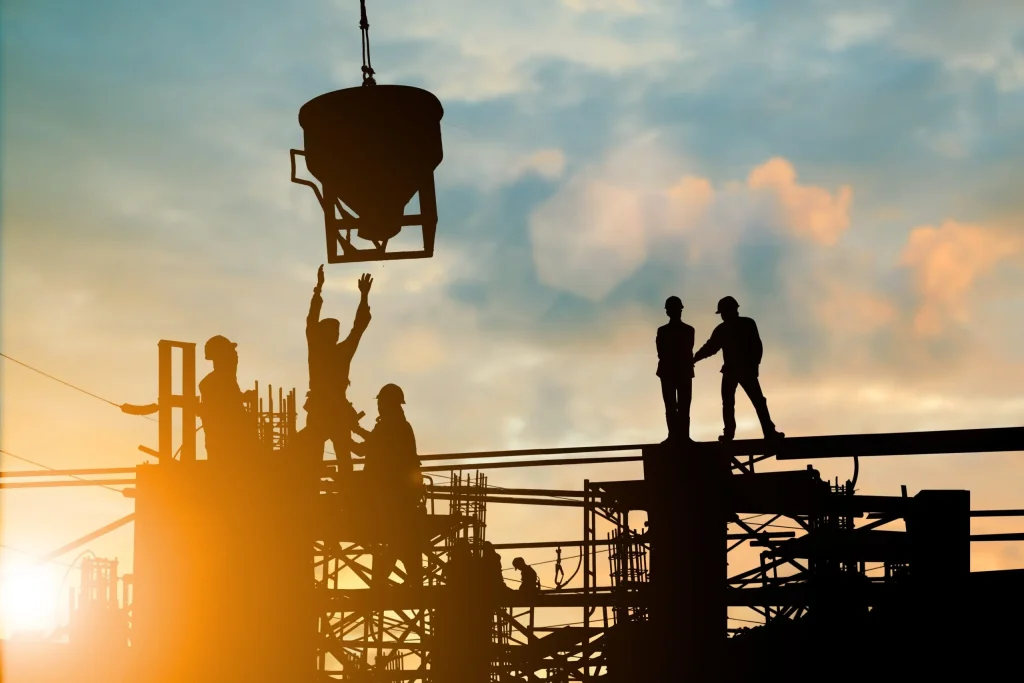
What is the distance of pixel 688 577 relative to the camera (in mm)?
10672

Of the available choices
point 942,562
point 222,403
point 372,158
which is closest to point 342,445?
point 222,403

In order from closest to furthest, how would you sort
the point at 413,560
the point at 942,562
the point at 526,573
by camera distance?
the point at 942,562
the point at 413,560
the point at 526,573

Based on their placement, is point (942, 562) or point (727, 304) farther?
point (727, 304)

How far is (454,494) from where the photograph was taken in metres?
15.8

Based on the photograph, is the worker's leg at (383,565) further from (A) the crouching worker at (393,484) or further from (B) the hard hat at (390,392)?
(B) the hard hat at (390,392)

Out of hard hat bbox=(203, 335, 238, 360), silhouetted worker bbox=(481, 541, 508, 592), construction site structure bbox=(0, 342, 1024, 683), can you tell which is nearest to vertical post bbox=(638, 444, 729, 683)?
construction site structure bbox=(0, 342, 1024, 683)

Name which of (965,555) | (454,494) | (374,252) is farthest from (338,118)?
(965,555)

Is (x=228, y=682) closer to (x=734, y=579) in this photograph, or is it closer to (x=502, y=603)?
(x=502, y=603)

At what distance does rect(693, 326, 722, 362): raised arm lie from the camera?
13.4 m

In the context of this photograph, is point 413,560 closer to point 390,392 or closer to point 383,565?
point 383,565

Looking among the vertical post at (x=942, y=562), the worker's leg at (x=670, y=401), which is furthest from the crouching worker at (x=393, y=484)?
the vertical post at (x=942, y=562)

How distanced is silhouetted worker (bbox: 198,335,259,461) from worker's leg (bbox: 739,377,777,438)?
218 inches

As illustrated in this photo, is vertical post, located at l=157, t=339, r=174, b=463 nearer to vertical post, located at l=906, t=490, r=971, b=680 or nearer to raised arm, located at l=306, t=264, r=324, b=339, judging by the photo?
raised arm, located at l=306, t=264, r=324, b=339

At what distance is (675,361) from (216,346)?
490 cm
